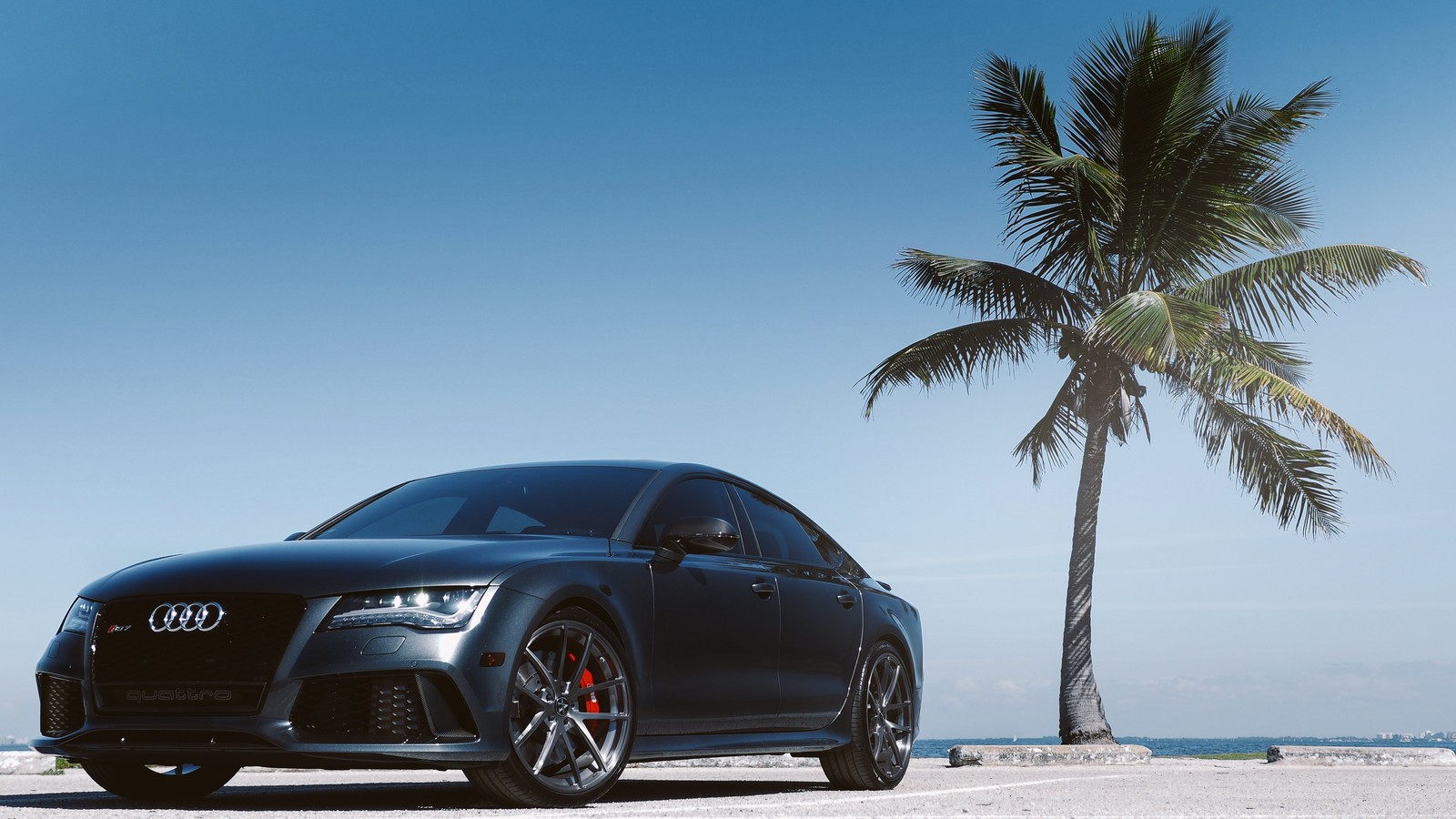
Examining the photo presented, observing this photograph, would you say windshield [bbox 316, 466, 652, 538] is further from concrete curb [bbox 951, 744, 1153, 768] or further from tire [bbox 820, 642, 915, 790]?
concrete curb [bbox 951, 744, 1153, 768]

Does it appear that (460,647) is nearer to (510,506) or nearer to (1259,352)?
(510,506)

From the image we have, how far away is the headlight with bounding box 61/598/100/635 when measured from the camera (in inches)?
219

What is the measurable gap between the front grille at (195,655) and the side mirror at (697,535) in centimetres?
162

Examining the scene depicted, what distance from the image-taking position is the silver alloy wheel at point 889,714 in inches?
309

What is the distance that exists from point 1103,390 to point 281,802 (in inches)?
651

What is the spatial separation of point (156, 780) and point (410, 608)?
190 centimetres

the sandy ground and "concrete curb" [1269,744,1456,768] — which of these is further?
"concrete curb" [1269,744,1456,768]

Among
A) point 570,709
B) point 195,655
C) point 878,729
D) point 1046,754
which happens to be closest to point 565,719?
point 570,709

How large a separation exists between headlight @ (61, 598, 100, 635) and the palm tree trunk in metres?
16.7

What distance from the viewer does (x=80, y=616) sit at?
5.65 m

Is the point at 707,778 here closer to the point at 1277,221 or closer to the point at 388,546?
the point at 388,546

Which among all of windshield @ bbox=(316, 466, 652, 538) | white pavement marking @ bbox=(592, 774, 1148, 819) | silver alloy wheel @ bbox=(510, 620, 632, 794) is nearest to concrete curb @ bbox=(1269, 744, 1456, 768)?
white pavement marking @ bbox=(592, 774, 1148, 819)

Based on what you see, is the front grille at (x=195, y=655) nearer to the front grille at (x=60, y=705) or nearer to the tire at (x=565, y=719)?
the front grille at (x=60, y=705)

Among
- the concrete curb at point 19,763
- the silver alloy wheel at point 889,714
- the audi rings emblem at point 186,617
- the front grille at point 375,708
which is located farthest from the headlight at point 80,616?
the concrete curb at point 19,763
